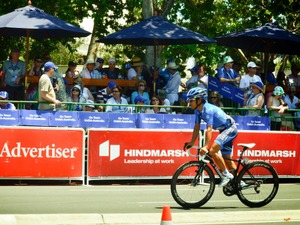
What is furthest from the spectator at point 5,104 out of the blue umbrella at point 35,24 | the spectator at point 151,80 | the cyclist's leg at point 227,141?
the cyclist's leg at point 227,141

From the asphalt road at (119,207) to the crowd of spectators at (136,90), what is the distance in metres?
2.15

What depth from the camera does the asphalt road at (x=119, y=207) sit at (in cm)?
1217

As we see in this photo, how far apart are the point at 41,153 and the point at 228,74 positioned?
5.55 meters

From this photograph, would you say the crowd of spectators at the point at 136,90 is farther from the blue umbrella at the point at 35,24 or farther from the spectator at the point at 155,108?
the blue umbrella at the point at 35,24

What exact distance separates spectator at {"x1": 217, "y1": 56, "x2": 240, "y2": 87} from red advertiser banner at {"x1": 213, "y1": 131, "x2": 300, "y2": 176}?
2.35 m

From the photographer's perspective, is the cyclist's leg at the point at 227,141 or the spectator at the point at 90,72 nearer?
the cyclist's leg at the point at 227,141

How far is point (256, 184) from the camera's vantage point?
46.8ft

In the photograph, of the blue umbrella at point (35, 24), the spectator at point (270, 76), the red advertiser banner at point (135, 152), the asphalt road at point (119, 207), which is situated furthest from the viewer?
the spectator at point (270, 76)

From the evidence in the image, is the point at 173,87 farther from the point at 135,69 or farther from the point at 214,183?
the point at 214,183

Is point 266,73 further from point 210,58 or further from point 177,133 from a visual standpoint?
point 210,58

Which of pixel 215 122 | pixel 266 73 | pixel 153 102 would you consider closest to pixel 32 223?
pixel 215 122

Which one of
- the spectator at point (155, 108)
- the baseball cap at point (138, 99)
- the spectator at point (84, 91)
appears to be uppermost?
the spectator at point (84, 91)

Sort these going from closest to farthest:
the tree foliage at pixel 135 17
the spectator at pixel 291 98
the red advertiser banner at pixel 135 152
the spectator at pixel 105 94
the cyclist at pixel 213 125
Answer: the cyclist at pixel 213 125
the red advertiser banner at pixel 135 152
the spectator at pixel 105 94
the spectator at pixel 291 98
the tree foliage at pixel 135 17

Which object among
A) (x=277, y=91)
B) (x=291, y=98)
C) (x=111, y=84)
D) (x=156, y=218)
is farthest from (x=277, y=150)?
(x=156, y=218)
